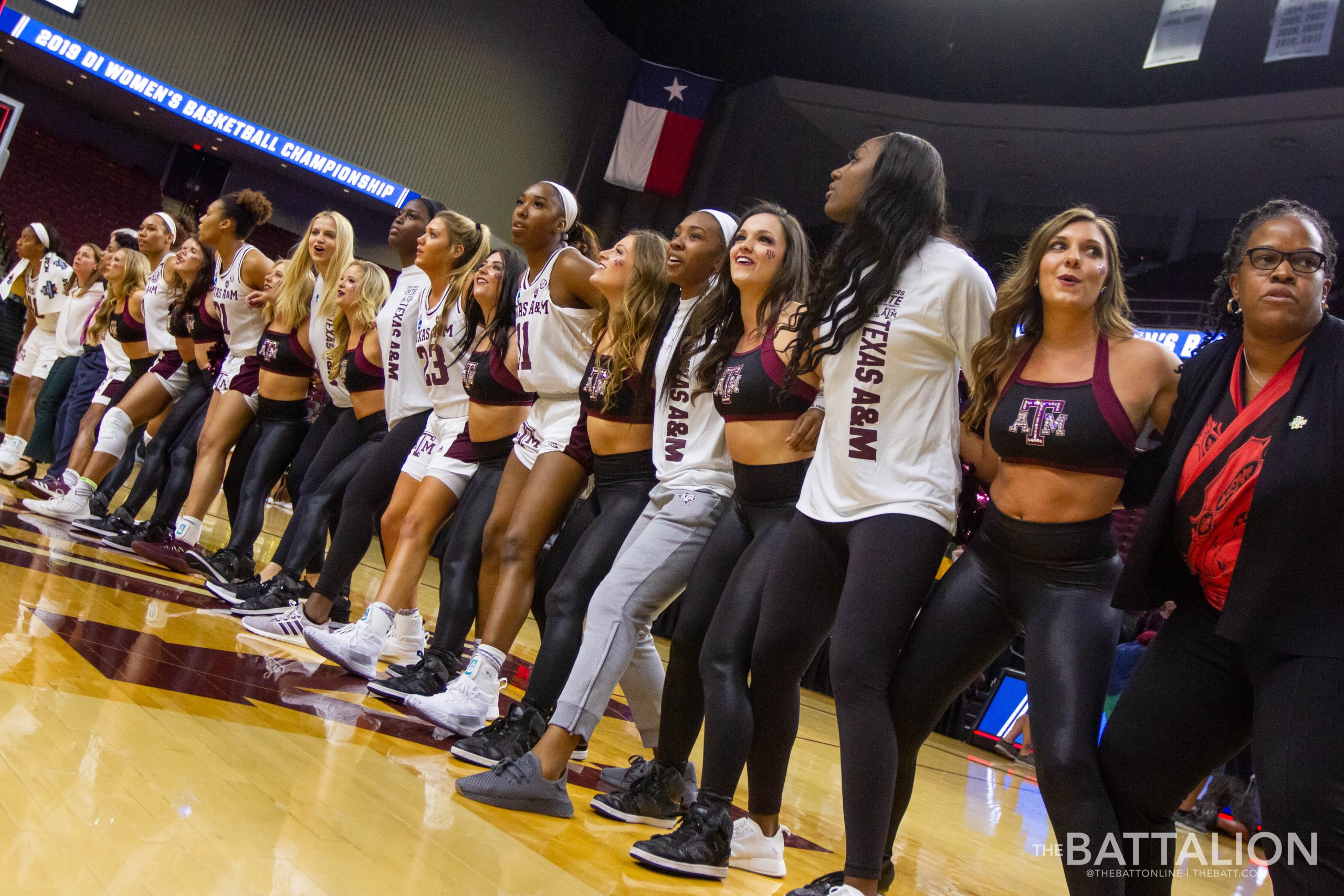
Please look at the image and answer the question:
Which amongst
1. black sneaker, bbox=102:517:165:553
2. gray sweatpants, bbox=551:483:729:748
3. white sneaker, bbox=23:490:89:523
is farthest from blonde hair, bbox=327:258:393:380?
gray sweatpants, bbox=551:483:729:748

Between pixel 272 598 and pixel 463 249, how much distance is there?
168cm

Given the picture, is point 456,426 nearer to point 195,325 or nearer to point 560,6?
point 195,325

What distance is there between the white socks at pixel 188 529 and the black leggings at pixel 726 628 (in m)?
3.20

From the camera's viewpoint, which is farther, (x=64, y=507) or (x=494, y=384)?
(x=64, y=507)

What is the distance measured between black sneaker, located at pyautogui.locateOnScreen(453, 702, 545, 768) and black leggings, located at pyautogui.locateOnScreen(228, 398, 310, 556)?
8.10 ft

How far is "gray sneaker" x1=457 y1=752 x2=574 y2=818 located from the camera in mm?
2453

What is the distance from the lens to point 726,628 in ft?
8.09

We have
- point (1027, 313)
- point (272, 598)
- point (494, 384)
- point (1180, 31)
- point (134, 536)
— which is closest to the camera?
point (1027, 313)

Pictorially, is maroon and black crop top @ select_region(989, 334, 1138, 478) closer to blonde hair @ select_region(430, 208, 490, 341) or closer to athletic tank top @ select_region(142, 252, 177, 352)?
blonde hair @ select_region(430, 208, 490, 341)

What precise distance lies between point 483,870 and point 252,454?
11.6ft

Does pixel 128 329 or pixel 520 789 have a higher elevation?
pixel 128 329

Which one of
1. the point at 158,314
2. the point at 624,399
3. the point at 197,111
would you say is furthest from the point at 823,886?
the point at 197,111

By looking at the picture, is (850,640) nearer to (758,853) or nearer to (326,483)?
(758,853)

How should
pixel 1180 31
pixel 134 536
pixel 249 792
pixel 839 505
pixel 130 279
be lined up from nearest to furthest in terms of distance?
1. pixel 249 792
2. pixel 839 505
3. pixel 134 536
4. pixel 130 279
5. pixel 1180 31
